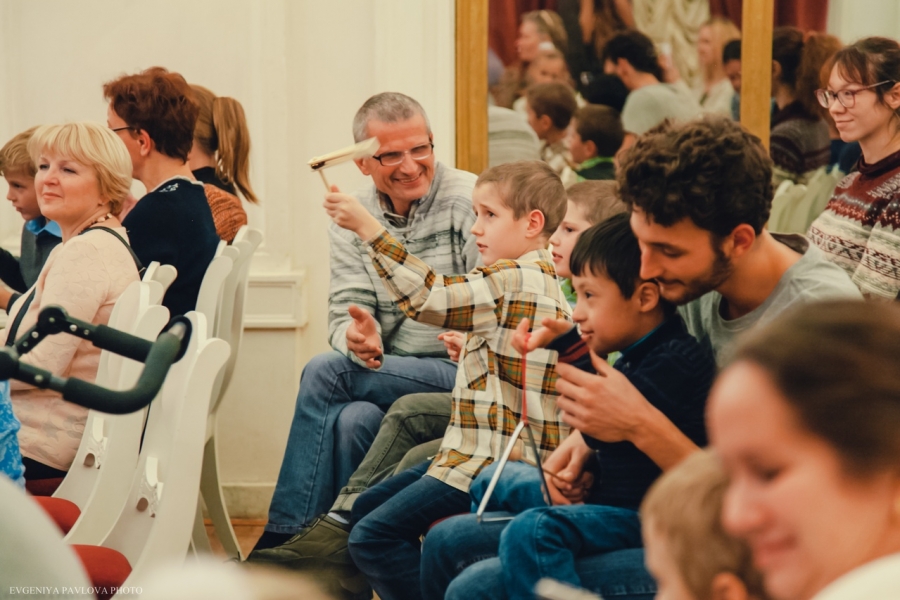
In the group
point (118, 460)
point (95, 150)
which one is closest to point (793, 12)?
point (95, 150)

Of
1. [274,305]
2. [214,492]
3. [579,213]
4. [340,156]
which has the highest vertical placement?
[340,156]

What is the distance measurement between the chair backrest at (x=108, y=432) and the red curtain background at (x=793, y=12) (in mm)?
2781

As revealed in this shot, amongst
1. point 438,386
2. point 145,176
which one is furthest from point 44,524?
point 145,176

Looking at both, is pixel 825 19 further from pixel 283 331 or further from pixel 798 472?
pixel 798 472

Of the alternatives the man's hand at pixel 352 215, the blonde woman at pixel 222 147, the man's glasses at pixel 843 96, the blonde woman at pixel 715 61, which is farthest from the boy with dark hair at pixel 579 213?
the blonde woman at pixel 715 61

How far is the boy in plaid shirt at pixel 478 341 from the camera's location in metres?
2.15

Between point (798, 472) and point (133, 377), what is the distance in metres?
1.51

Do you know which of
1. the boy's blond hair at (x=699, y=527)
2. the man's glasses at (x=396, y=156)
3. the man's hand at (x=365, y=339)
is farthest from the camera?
the man's glasses at (x=396, y=156)

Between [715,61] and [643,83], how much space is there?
29cm

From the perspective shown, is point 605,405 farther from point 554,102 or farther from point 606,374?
point 554,102

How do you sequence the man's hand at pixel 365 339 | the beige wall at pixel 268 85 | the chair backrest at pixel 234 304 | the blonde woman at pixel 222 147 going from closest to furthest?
the man's hand at pixel 365 339 < the chair backrest at pixel 234 304 < the blonde woman at pixel 222 147 < the beige wall at pixel 268 85

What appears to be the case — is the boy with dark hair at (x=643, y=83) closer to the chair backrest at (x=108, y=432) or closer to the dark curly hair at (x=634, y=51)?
the dark curly hair at (x=634, y=51)

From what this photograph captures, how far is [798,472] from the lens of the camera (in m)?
0.78

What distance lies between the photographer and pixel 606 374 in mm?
1646
